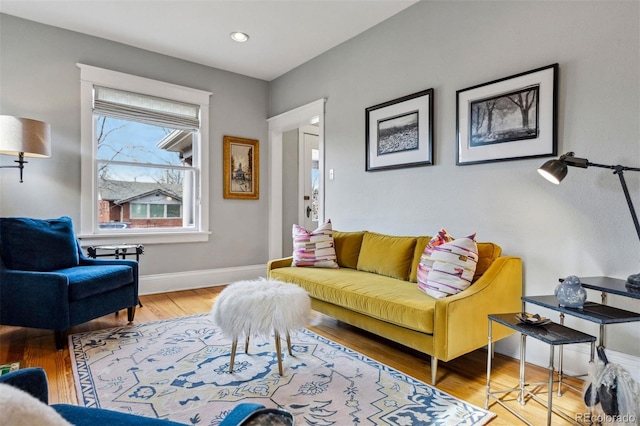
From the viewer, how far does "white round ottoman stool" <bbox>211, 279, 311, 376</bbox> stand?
1.90 meters

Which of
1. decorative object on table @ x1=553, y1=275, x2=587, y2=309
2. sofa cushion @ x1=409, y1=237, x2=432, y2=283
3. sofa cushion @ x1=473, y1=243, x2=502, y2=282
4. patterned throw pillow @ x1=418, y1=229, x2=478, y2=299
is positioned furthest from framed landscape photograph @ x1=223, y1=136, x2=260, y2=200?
decorative object on table @ x1=553, y1=275, x2=587, y2=309

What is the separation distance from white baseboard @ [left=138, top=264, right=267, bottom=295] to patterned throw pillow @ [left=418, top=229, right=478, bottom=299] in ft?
9.75

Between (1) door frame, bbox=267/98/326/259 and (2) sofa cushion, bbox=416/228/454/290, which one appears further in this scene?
(1) door frame, bbox=267/98/326/259

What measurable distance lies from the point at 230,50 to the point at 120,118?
144cm

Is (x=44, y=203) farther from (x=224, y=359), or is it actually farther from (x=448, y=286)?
(x=448, y=286)

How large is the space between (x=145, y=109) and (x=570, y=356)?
4467mm

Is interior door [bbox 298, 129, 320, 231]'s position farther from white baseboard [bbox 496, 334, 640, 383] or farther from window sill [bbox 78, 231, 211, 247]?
white baseboard [bbox 496, 334, 640, 383]

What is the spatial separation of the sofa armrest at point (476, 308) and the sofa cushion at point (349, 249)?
1.32 meters

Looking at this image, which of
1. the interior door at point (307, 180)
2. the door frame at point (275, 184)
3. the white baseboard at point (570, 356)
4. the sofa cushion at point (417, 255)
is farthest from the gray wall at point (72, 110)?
the white baseboard at point (570, 356)

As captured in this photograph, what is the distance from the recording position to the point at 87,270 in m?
2.73

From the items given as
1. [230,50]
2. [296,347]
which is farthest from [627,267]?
[230,50]

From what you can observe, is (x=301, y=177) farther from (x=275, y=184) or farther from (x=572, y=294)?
(x=572, y=294)

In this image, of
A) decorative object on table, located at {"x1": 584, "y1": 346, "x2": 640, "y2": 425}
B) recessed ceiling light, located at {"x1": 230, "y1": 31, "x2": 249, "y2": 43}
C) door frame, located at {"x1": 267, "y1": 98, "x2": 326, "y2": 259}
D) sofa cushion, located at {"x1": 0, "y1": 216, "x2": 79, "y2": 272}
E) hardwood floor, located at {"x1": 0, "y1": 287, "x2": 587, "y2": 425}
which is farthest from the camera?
door frame, located at {"x1": 267, "y1": 98, "x2": 326, "y2": 259}

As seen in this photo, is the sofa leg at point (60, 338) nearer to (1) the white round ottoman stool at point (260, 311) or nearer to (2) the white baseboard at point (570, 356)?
(1) the white round ottoman stool at point (260, 311)
